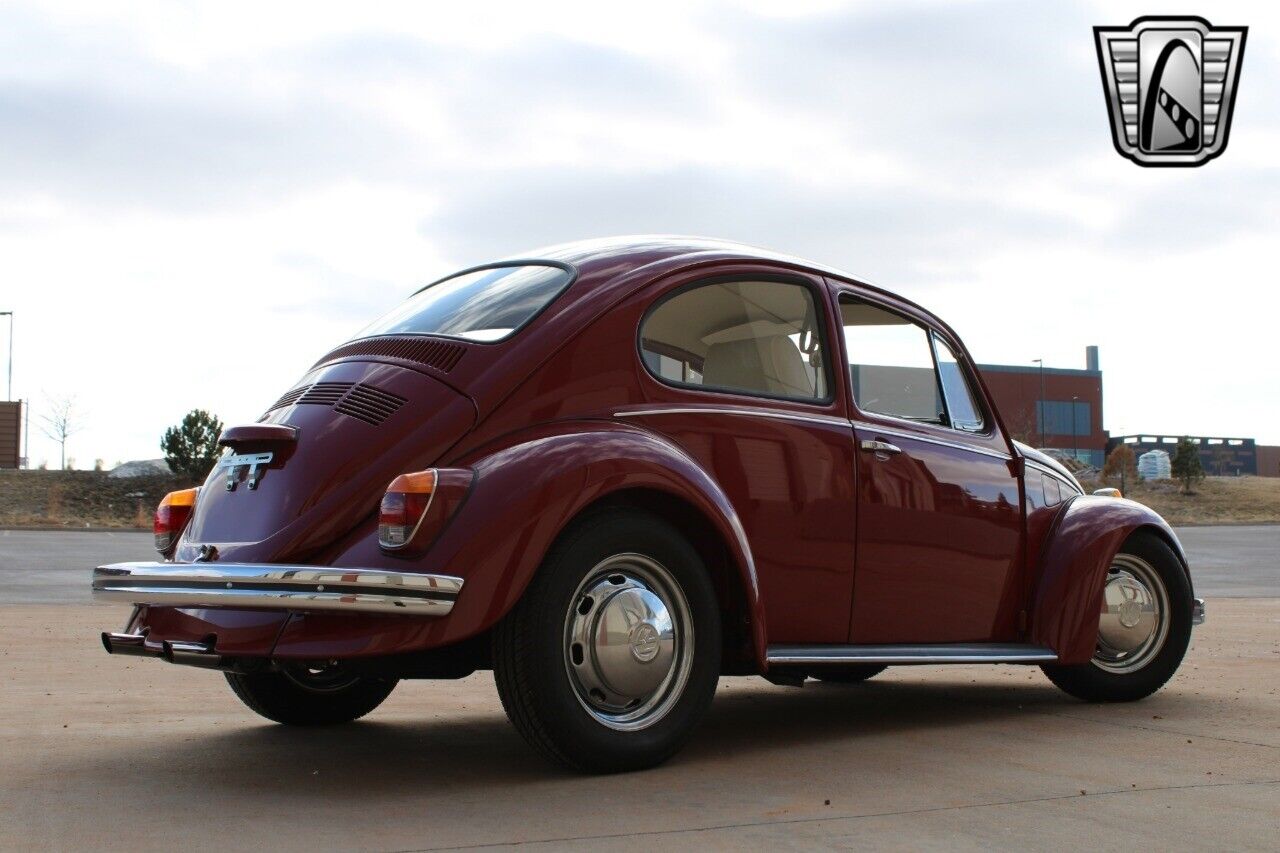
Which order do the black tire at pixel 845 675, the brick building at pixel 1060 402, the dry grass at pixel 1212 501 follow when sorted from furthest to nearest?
the brick building at pixel 1060 402 < the dry grass at pixel 1212 501 < the black tire at pixel 845 675

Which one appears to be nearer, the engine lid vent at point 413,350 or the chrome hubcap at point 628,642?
the chrome hubcap at point 628,642

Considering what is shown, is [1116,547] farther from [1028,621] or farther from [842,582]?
[842,582]

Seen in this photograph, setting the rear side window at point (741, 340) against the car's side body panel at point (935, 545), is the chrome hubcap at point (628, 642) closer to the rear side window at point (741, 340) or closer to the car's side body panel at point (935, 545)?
the rear side window at point (741, 340)

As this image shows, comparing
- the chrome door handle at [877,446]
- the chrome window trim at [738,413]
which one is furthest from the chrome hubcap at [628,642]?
the chrome door handle at [877,446]

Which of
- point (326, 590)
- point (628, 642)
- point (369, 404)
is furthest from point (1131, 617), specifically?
point (326, 590)

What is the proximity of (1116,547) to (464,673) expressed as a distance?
322 centimetres

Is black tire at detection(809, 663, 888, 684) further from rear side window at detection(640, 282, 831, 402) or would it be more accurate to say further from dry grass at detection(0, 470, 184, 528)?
dry grass at detection(0, 470, 184, 528)

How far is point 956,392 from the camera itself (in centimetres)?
631

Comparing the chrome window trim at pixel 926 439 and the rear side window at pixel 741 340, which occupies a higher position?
the rear side window at pixel 741 340

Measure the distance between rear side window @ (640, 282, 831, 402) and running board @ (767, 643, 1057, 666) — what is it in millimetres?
948

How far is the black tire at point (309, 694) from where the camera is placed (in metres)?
5.36

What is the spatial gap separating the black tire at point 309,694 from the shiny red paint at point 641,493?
3.18 feet

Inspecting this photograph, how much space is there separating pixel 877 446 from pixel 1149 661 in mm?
1986

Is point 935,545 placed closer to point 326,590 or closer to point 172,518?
point 326,590
